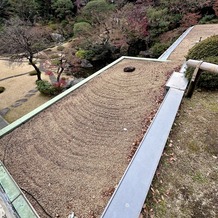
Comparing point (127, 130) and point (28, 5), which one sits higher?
point (28, 5)

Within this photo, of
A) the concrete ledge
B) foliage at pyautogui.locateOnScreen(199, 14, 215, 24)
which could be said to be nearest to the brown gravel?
the concrete ledge

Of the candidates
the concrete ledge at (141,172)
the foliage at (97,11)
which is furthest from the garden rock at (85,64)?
the concrete ledge at (141,172)

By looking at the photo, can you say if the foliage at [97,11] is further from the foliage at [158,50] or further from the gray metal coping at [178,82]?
the gray metal coping at [178,82]

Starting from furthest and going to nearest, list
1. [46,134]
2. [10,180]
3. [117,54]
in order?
[117,54] < [46,134] < [10,180]

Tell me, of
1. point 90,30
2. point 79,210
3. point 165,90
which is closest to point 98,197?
point 79,210

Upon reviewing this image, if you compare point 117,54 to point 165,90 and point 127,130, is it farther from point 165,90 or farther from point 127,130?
point 127,130

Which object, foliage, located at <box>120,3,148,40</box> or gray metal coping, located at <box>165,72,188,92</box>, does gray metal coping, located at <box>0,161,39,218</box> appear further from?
foliage, located at <box>120,3,148,40</box>

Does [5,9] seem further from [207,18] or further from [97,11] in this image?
[207,18]
